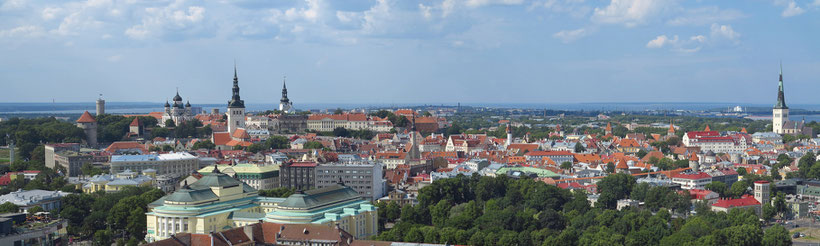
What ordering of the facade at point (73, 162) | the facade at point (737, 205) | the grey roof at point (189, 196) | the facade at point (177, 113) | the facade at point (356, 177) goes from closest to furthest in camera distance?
the grey roof at point (189, 196)
the facade at point (737, 205)
the facade at point (356, 177)
the facade at point (73, 162)
the facade at point (177, 113)

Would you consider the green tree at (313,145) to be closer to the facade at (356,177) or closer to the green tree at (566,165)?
the facade at (356,177)

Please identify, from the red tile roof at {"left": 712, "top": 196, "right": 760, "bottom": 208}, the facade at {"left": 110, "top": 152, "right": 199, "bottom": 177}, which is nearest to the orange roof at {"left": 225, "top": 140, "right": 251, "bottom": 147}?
the facade at {"left": 110, "top": 152, "right": 199, "bottom": 177}

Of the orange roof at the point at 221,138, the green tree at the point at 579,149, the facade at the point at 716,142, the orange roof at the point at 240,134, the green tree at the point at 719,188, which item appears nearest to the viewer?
the green tree at the point at 719,188

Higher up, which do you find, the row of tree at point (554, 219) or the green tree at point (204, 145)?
the green tree at point (204, 145)

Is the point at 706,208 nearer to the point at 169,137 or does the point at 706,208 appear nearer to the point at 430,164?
the point at 430,164

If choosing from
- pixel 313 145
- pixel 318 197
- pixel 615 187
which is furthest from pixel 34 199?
pixel 313 145

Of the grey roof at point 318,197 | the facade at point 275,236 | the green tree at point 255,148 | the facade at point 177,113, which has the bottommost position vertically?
the facade at point 275,236

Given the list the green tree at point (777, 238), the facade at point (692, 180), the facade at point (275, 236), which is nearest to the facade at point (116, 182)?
the facade at point (275, 236)
